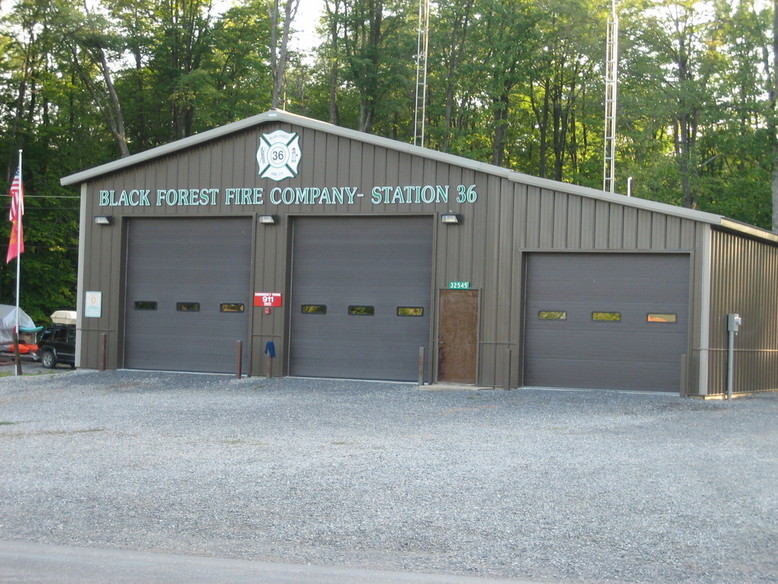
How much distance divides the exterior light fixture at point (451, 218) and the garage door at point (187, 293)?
4879mm

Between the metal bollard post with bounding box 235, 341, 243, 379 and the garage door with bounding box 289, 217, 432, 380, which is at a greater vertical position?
the garage door with bounding box 289, 217, 432, 380

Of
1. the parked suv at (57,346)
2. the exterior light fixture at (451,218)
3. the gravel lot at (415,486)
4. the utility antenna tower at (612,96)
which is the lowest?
the gravel lot at (415,486)

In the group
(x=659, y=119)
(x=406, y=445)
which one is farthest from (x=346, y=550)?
(x=659, y=119)

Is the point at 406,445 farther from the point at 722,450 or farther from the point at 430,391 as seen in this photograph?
the point at 430,391

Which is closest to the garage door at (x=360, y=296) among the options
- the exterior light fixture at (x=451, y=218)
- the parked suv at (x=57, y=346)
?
the exterior light fixture at (x=451, y=218)

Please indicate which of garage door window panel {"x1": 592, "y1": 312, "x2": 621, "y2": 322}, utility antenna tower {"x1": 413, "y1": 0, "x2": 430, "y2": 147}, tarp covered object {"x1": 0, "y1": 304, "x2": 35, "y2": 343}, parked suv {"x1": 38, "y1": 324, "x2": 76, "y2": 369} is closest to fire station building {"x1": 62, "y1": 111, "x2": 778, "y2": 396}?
garage door window panel {"x1": 592, "y1": 312, "x2": 621, "y2": 322}

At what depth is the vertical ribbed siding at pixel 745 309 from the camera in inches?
803

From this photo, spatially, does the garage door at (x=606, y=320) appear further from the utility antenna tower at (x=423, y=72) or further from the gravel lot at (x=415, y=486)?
the utility antenna tower at (x=423, y=72)

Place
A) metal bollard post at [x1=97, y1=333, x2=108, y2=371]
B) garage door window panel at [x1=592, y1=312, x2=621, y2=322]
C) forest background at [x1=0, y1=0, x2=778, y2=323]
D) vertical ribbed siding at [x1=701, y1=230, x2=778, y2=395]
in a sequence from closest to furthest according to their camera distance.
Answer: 1. vertical ribbed siding at [x1=701, y1=230, x2=778, y2=395]
2. garage door window panel at [x1=592, y1=312, x2=621, y2=322]
3. metal bollard post at [x1=97, y1=333, x2=108, y2=371]
4. forest background at [x1=0, y1=0, x2=778, y2=323]

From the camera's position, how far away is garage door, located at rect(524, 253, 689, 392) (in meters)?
20.4

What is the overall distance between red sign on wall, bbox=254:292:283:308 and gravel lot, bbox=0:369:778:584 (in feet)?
19.7

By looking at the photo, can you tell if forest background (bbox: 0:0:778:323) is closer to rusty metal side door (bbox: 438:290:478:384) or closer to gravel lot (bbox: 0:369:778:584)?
rusty metal side door (bbox: 438:290:478:384)

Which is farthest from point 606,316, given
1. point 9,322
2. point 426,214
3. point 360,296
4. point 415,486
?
point 9,322

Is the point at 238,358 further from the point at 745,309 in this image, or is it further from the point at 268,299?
the point at 745,309
